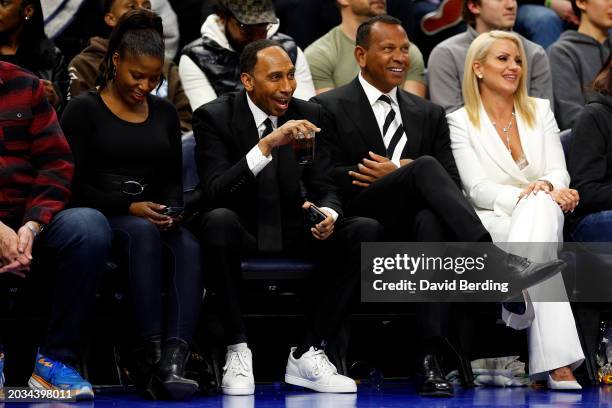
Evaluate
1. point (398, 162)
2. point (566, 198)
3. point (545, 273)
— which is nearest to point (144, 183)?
point (398, 162)

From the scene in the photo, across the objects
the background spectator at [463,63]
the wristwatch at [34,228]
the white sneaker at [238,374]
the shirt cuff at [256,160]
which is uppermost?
the background spectator at [463,63]

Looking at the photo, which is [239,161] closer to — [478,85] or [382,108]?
[382,108]

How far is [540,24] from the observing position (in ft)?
24.3

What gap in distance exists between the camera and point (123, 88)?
15.7ft

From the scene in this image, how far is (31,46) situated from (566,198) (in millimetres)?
2560

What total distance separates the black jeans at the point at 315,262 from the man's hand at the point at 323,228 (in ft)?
0.32

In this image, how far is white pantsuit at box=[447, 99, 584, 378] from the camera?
493 centimetres

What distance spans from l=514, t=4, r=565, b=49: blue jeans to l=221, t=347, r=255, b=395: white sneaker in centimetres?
357

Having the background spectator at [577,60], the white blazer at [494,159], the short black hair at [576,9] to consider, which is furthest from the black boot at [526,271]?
the short black hair at [576,9]

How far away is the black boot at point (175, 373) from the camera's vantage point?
4395 mm

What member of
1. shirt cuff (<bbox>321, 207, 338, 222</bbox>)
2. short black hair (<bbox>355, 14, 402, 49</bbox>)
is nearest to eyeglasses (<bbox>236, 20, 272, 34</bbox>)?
short black hair (<bbox>355, 14, 402, 49</bbox>)

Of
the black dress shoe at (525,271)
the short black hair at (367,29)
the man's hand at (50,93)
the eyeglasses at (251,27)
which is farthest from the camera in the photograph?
the eyeglasses at (251,27)

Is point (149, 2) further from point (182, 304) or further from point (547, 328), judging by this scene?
point (547, 328)

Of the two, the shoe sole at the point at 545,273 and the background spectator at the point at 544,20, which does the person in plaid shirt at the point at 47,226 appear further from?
the background spectator at the point at 544,20
